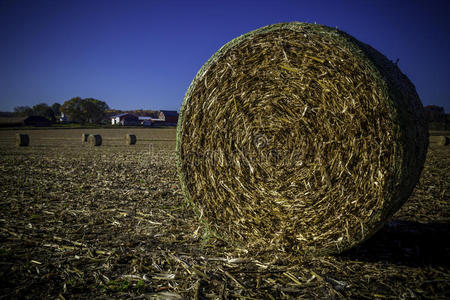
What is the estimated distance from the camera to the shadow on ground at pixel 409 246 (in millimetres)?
3340

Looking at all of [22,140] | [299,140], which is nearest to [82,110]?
[22,140]

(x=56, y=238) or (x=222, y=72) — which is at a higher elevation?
(x=222, y=72)

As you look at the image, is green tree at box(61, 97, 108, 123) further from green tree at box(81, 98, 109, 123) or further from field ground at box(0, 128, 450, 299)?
field ground at box(0, 128, 450, 299)

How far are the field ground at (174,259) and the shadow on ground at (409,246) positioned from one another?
0.01 metres

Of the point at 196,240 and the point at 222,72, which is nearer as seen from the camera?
the point at 222,72

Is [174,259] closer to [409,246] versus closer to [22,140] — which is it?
[409,246]

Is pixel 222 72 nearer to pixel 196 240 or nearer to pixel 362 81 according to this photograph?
pixel 362 81

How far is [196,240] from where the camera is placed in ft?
13.1

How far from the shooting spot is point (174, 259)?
3365 mm

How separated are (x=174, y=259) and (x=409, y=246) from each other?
323 cm

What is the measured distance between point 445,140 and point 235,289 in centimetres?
2510

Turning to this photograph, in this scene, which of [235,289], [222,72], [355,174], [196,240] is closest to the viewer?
[235,289]

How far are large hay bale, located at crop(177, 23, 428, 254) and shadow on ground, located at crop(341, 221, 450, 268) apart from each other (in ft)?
2.54

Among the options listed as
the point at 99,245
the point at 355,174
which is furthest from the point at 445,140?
the point at 99,245
